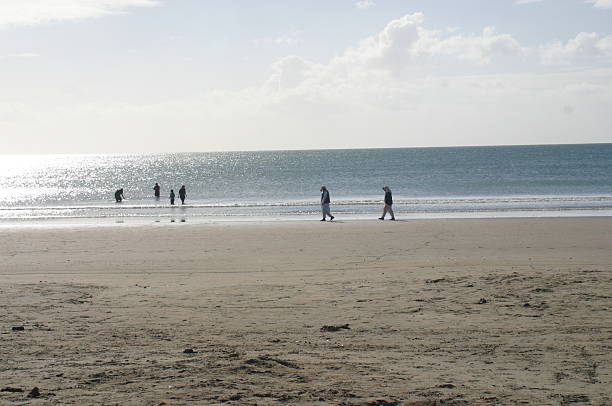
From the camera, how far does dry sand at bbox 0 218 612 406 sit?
231 inches

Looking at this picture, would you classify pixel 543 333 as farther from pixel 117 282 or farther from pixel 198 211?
pixel 198 211

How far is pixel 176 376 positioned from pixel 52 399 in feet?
3.76

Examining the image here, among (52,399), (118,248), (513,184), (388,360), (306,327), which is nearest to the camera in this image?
(52,399)

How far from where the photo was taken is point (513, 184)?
60969mm

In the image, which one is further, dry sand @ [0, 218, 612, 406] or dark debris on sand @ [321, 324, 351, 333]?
dark debris on sand @ [321, 324, 351, 333]

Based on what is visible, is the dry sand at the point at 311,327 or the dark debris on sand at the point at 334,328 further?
the dark debris on sand at the point at 334,328

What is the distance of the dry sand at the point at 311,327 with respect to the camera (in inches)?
231

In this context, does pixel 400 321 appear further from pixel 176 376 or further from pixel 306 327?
pixel 176 376

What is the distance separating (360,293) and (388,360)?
364 cm

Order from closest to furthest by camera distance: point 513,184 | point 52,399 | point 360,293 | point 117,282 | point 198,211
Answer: point 52,399, point 360,293, point 117,282, point 198,211, point 513,184

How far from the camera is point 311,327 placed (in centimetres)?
834

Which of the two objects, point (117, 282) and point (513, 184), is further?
point (513, 184)

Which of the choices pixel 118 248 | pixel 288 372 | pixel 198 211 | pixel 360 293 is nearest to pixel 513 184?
pixel 198 211

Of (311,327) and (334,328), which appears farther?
Answer: (311,327)
